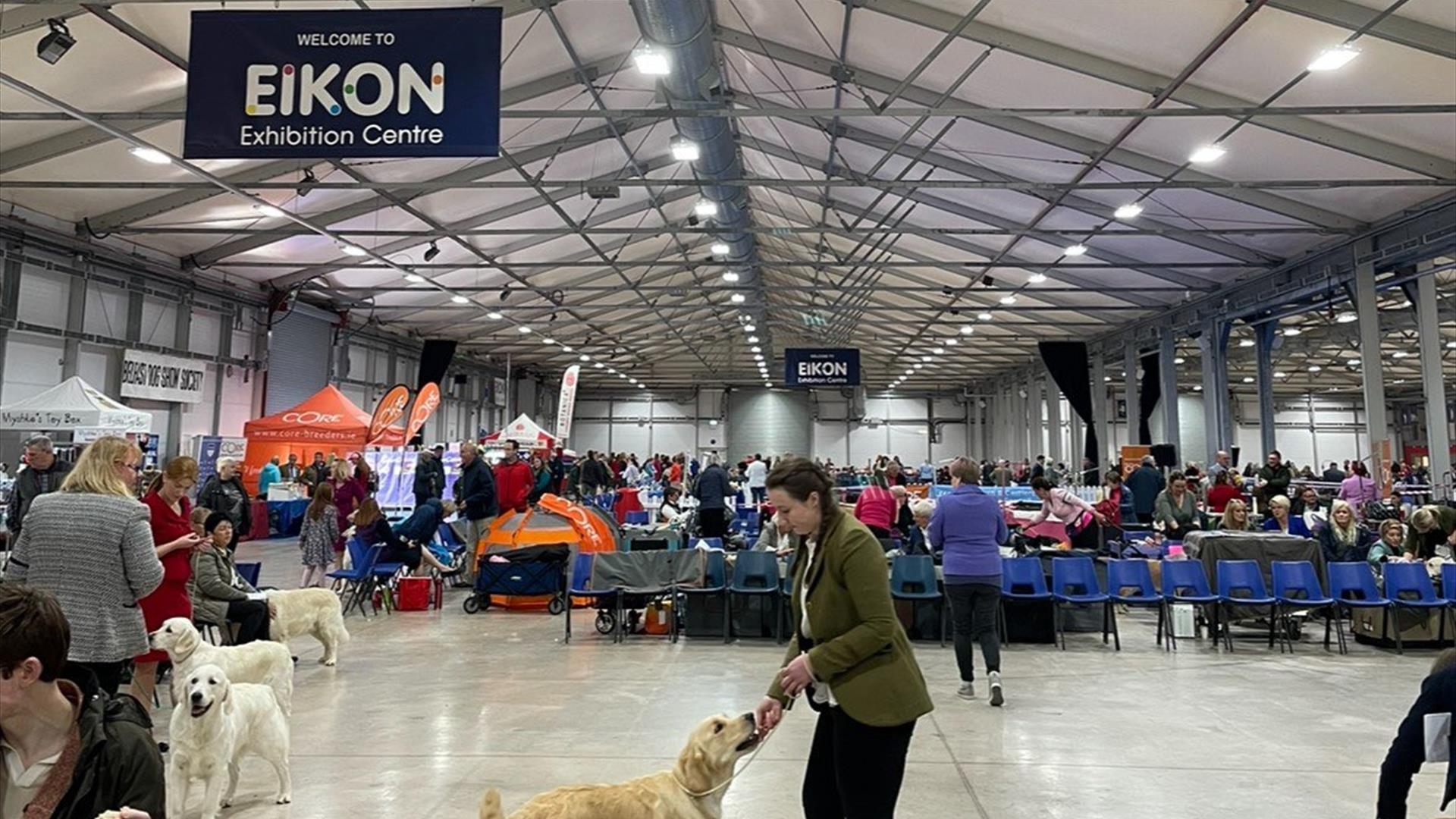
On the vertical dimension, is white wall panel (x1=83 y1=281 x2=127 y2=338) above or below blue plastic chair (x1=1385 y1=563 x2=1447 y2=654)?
above

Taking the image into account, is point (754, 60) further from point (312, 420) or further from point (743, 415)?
point (743, 415)

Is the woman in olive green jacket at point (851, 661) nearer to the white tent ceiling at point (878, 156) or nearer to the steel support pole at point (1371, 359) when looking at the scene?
the white tent ceiling at point (878, 156)

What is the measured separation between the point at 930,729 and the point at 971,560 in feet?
3.26

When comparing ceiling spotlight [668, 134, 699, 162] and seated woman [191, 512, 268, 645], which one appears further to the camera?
ceiling spotlight [668, 134, 699, 162]

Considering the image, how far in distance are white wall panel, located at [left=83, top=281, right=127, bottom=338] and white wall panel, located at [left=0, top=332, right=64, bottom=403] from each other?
0.65 meters

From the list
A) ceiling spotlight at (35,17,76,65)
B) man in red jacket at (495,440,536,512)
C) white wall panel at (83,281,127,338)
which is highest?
ceiling spotlight at (35,17,76,65)

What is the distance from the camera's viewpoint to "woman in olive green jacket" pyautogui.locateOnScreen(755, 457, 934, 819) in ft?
6.57

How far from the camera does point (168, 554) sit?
3777 mm

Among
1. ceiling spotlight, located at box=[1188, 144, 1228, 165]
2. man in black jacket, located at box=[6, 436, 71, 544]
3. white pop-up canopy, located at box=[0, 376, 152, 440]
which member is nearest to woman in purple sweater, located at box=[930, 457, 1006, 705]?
man in black jacket, located at box=[6, 436, 71, 544]

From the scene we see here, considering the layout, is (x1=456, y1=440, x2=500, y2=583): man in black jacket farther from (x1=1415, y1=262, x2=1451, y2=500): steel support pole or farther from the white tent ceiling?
(x1=1415, y1=262, x2=1451, y2=500): steel support pole

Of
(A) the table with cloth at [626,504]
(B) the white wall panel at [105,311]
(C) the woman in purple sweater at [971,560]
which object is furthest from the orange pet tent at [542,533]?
(B) the white wall panel at [105,311]

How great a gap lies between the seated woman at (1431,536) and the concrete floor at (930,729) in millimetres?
976

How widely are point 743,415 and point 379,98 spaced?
98.2ft

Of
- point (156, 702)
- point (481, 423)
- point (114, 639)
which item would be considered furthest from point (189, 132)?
point (481, 423)
